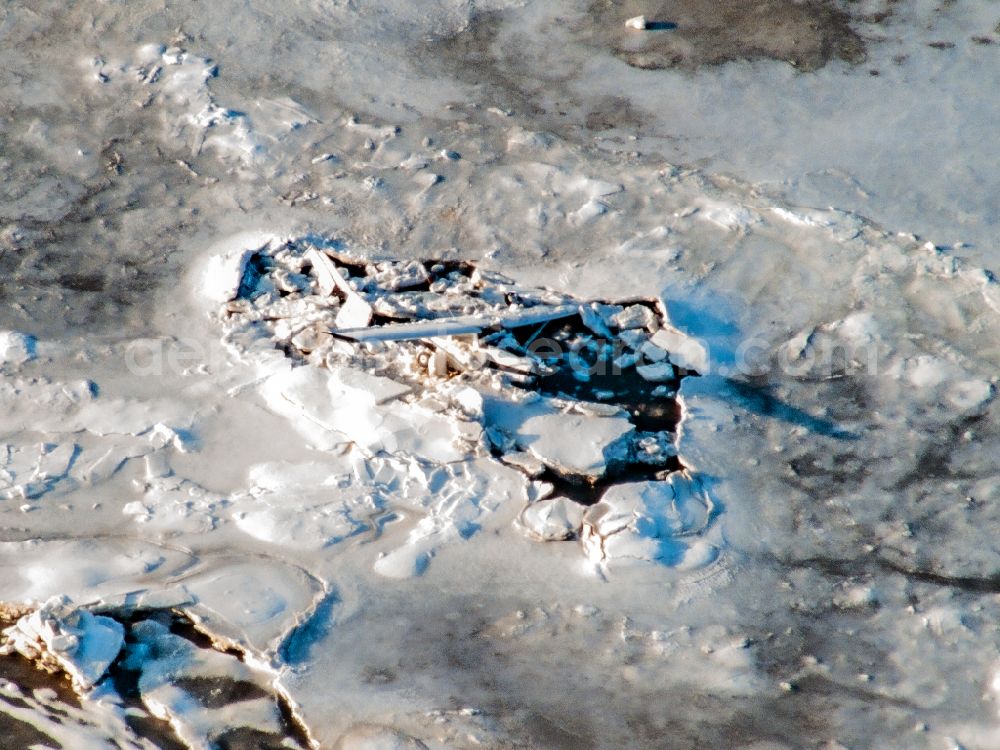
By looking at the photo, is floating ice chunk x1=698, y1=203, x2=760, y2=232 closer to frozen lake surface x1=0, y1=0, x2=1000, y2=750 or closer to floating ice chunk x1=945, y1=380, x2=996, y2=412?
frozen lake surface x1=0, y1=0, x2=1000, y2=750

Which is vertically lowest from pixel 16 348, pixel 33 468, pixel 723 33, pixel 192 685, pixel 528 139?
pixel 192 685

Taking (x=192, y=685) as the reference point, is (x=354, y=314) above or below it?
above

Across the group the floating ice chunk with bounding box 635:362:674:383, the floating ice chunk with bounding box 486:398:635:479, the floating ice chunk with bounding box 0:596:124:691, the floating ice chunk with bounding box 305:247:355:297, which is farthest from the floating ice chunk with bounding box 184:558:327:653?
the floating ice chunk with bounding box 635:362:674:383

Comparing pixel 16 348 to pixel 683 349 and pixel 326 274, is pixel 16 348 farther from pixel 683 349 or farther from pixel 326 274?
pixel 683 349

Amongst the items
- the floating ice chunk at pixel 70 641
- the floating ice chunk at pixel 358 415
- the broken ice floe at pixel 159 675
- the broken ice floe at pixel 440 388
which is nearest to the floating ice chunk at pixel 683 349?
the broken ice floe at pixel 440 388

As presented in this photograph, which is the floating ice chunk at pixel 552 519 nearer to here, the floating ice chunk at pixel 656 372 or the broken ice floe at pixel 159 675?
the floating ice chunk at pixel 656 372

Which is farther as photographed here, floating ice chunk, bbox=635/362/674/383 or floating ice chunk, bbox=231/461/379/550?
floating ice chunk, bbox=635/362/674/383

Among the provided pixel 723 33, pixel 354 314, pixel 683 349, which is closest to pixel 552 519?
pixel 683 349
